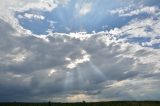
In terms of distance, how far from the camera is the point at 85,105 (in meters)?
64.9

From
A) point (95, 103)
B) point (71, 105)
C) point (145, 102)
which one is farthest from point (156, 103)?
point (71, 105)

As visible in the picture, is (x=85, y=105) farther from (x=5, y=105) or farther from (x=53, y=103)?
(x=5, y=105)

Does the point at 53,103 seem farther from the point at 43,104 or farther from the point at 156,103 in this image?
the point at 156,103

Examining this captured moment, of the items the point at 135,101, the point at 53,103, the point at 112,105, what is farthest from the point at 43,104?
the point at 135,101

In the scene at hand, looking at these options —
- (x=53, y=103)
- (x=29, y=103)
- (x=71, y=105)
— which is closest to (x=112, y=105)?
(x=71, y=105)

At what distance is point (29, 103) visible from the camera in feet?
223

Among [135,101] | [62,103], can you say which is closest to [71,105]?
[62,103]

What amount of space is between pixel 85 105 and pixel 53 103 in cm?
949

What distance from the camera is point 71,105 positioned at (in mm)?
66250

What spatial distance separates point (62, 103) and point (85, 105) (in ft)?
23.8

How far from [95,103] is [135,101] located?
42.0 feet

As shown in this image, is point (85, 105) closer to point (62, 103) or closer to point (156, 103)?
point (62, 103)

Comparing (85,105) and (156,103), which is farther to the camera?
(156,103)

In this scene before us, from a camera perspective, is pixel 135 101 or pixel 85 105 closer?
pixel 85 105
